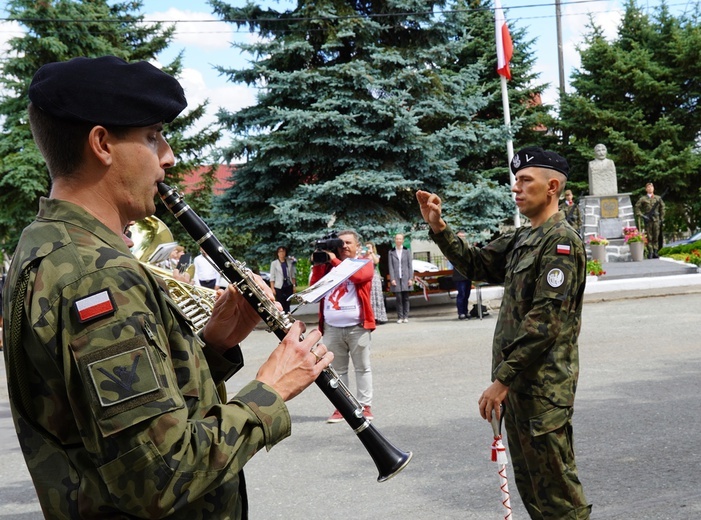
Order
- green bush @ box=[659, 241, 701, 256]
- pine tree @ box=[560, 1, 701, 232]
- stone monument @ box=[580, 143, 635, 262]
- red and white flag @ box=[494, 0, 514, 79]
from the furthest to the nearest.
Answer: pine tree @ box=[560, 1, 701, 232] < stone monument @ box=[580, 143, 635, 262] < green bush @ box=[659, 241, 701, 256] < red and white flag @ box=[494, 0, 514, 79]

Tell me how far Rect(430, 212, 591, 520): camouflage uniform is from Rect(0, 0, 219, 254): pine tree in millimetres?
19866

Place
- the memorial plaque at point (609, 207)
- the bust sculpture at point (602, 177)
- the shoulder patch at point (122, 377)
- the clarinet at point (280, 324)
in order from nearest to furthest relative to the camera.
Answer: the shoulder patch at point (122, 377) → the clarinet at point (280, 324) → the memorial plaque at point (609, 207) → the bust sculpture at point (602, 177)

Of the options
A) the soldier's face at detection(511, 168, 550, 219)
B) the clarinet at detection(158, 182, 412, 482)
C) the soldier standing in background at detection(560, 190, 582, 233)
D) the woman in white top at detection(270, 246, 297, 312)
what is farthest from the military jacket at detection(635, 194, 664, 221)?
the clarinet at detection(158, 182, 412, 482)

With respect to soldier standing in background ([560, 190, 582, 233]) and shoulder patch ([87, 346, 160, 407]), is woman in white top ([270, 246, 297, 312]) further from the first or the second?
shoulder patch ([87, 346, 160, 407])

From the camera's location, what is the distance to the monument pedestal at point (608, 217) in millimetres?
24078

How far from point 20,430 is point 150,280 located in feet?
1.48

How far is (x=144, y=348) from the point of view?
Answer: 145 cm

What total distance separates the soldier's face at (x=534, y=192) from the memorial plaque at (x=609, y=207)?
71.7ft

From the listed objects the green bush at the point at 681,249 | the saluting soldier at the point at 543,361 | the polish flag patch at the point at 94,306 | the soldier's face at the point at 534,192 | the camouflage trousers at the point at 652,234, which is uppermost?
the soldier's face at the point at 534,192

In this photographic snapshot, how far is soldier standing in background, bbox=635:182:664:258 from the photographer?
2470 centimetres

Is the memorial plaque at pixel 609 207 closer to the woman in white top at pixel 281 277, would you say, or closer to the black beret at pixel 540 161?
the woman in white top at pixel 281 277

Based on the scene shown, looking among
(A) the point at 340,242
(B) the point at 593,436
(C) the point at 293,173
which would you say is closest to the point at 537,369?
(B) the point at 593,436

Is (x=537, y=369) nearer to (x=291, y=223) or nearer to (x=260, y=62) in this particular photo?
(x=291, y=223)

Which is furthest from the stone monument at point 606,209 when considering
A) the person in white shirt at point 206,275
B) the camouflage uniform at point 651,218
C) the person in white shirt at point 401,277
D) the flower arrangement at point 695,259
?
the person in white shirt at point 206,275
